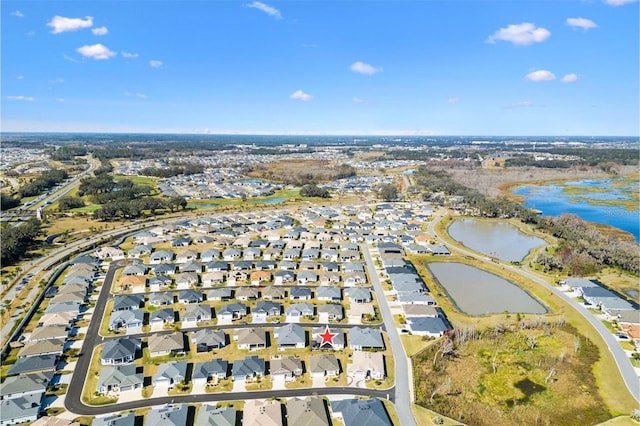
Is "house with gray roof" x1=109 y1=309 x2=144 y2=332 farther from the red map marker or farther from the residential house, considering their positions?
the residential house

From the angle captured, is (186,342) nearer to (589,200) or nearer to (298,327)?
(298,327)

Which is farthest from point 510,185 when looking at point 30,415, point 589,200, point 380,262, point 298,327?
point 30,415

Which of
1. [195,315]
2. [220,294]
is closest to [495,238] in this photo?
[220,294]

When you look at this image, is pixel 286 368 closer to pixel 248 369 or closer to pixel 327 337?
pixel 248 369

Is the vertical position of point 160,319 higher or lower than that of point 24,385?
higher

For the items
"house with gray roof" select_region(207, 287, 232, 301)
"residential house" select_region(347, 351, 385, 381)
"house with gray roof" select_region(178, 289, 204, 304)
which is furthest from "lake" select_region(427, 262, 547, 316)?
"house with gray roof" select_region(178, 289, 204, 304)

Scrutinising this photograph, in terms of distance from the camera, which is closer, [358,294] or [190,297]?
[190,297]
